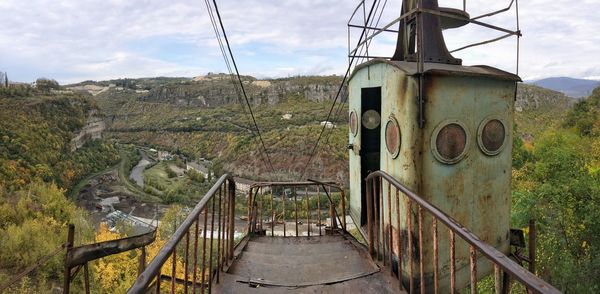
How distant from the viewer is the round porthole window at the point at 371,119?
571cm

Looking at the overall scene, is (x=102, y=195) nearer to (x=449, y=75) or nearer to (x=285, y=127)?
(x=285, y=127)

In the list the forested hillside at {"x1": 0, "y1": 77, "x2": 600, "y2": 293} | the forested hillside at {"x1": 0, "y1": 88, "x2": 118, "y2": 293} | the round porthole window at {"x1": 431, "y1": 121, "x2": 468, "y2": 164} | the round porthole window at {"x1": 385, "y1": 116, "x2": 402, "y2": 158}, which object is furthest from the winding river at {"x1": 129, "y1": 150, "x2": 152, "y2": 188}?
the round porthole window at {"x1": 431, "y1": 121, "x2": 468, "y2": 164}

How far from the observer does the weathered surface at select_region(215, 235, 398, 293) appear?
3537 mm

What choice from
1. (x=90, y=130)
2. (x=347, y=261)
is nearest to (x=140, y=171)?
(x=90, y=130)

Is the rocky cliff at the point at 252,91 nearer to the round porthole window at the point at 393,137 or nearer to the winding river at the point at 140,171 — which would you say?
the winding river at the point at 140,171

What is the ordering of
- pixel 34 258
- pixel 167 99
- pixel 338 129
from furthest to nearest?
pixel 167 99 < pixel 338 129 < pixel 34 258

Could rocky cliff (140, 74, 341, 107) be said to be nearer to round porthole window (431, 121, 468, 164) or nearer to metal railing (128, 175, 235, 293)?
metal railing (128, 175, 235, 293)

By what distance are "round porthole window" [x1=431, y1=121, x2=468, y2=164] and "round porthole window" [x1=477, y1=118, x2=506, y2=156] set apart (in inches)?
8.6

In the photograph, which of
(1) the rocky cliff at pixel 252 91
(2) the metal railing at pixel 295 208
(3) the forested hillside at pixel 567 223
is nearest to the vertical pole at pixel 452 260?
(2) the metal railing at pixel 295 208

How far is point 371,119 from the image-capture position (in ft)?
18.8

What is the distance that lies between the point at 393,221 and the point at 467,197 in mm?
785

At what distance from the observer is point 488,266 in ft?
13.9

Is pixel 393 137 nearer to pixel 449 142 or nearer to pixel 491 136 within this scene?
pixel 449 142

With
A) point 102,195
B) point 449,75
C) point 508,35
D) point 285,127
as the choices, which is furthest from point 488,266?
point 285,127
